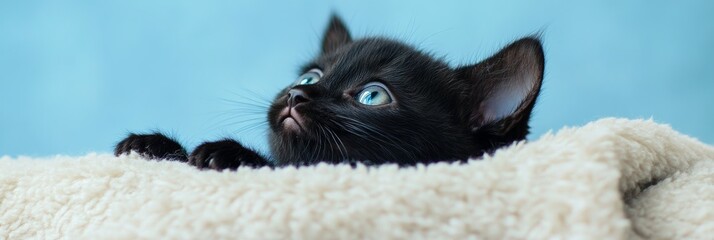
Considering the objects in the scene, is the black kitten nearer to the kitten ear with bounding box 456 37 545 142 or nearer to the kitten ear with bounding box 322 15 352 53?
the kitten ear with bounding box 456 37 545 142

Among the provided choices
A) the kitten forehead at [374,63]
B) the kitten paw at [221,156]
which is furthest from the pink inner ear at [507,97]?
the kitten paw at [221,156]

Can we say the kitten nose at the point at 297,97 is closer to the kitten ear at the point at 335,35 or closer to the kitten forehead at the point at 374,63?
the kitten forehead at the point at 374,63

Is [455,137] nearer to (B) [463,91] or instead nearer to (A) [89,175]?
(B) [463,91]

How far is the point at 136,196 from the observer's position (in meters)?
0.71

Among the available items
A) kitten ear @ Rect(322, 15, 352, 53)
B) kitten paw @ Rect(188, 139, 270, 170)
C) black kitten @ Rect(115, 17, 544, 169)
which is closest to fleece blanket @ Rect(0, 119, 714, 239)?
kitten paw @ Rect(188, 139, 270, 170)

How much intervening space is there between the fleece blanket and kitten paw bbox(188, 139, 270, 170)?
17 centimetres

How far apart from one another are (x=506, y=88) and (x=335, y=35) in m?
0.53

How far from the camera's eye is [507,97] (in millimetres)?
1093

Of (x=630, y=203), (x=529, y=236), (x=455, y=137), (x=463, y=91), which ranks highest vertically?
(x=463, y=91)

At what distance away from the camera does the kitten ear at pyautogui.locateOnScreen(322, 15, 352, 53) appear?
1.47m

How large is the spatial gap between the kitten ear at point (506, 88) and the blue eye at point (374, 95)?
164 millimetres

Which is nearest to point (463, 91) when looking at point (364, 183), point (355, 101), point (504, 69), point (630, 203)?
point (504, 69)

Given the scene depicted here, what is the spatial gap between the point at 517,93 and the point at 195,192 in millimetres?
626

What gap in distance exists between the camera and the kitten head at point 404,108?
0.99m
